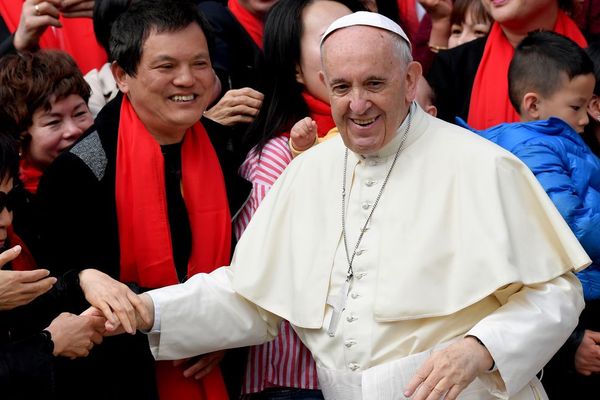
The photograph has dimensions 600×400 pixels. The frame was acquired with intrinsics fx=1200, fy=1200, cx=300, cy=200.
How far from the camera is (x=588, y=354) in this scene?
4.92m

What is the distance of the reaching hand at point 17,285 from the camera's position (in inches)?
166

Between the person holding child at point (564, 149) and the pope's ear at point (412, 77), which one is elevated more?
the pope's ear at point (412, 77)

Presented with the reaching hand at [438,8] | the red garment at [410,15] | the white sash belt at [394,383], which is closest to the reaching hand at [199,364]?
the white sash belt at [394,383]

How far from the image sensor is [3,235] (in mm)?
4504

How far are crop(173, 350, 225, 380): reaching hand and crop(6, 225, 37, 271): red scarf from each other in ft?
2.34

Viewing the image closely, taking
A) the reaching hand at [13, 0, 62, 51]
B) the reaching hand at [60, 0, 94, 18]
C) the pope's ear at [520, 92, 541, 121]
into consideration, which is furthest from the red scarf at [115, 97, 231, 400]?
the pope's ear at [520, 92, 541, 121]

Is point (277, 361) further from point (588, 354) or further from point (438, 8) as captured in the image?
point (438, 8)

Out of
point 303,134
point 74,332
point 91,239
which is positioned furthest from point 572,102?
point 74,332

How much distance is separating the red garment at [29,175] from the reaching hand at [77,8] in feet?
3.39

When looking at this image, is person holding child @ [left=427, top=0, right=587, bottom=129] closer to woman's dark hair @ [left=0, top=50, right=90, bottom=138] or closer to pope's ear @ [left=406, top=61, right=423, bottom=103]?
pope's ear @ [left=406, top=61, right=423, bottom=103]

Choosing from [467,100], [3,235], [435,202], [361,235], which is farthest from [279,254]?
[467,100]

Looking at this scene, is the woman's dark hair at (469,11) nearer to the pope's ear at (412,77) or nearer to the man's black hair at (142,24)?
the man's black hair at (142,24)

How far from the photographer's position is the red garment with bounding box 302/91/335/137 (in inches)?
209

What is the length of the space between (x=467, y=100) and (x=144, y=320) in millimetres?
2267
